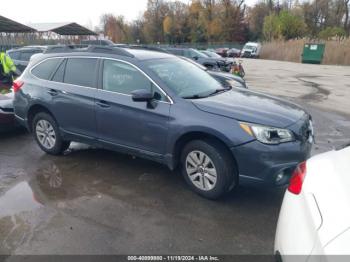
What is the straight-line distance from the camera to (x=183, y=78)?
4.72m

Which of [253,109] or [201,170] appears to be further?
[201,170]

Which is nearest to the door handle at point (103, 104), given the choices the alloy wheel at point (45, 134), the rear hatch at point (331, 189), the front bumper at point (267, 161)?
the alloy wheel at point (45, 134)

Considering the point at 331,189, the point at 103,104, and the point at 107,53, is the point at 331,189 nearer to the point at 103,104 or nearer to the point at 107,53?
the point at 103,104

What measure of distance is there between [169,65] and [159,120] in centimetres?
106

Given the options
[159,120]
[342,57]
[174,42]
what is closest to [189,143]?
[159,120]

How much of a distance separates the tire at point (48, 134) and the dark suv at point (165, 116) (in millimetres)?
17

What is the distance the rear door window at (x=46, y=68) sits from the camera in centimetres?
552

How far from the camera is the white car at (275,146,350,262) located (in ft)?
5.56

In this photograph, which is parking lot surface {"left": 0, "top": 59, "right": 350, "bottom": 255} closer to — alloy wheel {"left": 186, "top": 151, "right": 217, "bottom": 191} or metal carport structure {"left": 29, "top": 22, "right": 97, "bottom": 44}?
alloy wheel {"left": 186, "top": 151, "right": 217, "bottom": 191}

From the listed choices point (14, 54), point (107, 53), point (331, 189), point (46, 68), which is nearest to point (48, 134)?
point (46, 68)

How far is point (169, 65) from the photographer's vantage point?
16.1ft

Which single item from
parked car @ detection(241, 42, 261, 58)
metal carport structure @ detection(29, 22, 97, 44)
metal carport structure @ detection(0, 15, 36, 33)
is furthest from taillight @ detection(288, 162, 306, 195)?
parked car @ detection(241, 42, 261, 58)

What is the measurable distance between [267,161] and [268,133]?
300 millimetres

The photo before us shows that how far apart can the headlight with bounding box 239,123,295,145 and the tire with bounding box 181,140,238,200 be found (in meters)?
0.39
